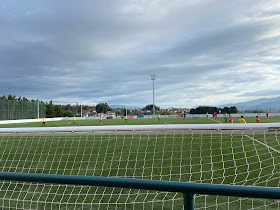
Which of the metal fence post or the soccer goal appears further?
the soccer goal

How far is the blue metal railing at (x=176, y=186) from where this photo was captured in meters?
1.22

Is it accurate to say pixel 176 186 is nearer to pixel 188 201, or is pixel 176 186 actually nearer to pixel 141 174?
pixel 188 201

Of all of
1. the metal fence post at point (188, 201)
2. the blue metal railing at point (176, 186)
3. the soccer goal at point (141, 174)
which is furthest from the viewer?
the soccer goal at point (141, 174)

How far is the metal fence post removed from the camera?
1.36 meters

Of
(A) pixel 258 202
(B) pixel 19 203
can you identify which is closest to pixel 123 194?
(B) pixel 19 203

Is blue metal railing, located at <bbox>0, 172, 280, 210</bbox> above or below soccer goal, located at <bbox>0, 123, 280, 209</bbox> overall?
above

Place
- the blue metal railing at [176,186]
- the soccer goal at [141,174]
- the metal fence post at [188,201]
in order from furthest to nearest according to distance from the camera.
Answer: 1. the soccer goal at [141,174]
2. the metal fence post at [188,201]
3. the blue metal railing at [176,186]

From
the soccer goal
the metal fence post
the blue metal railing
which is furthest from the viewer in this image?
the soccer goal

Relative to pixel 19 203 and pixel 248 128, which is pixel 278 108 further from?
pixel 19 203

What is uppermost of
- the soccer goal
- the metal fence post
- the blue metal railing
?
the blue metal railing

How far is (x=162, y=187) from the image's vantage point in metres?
1.34

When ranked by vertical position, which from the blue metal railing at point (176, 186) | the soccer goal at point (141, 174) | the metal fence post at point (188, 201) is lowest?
the soccer goal at point (141, 174)

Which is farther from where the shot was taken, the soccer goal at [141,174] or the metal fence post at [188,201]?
the soccer goal at [141,174]

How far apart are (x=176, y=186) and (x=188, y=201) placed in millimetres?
132
